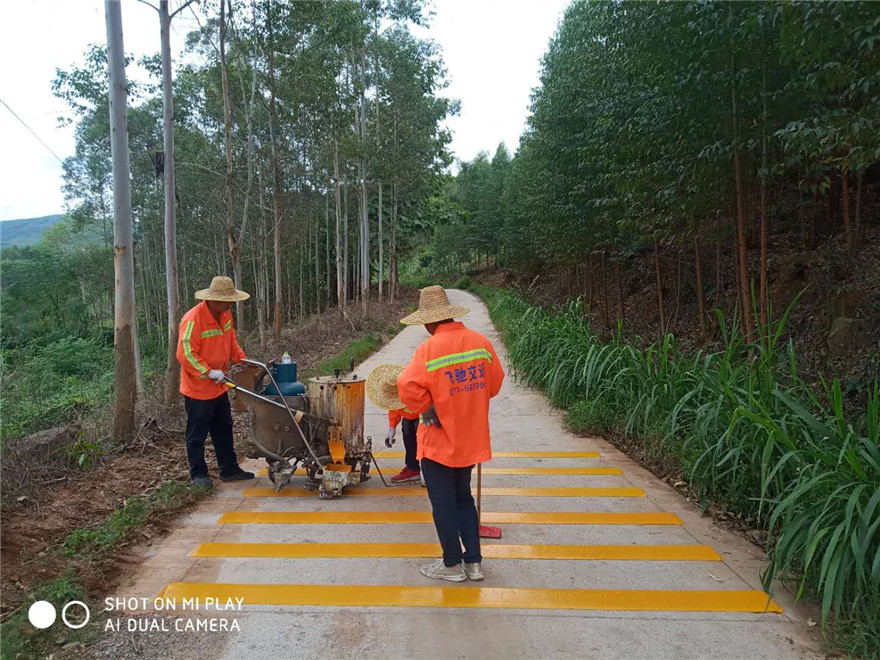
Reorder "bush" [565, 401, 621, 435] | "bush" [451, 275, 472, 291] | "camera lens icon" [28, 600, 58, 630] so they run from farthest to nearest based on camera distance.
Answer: "bush" [451, 275, 472, 291] < "bush" [565, 401, 621, 435] < "camera lens icon" [28, 600, 58, 630]

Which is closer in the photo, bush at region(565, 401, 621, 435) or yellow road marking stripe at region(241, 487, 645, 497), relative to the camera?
yellow road marking stripe at region(241, 487, 645, 497)

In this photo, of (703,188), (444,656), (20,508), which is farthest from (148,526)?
(703,188)

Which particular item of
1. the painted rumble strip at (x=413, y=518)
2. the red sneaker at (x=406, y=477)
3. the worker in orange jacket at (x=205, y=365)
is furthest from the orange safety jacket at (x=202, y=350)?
the red sneaker at (x=406, y=477)

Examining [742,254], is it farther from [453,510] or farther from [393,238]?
[393,238]

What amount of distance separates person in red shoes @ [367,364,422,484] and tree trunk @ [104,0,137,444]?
2.73 m

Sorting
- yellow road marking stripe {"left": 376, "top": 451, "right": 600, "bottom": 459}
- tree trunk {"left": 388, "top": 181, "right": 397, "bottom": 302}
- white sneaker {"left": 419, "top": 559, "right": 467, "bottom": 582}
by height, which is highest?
tree trunk {"left": 388, "top": 181, "right": 397, "bottom": 302}

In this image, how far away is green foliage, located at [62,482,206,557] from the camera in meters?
3.73

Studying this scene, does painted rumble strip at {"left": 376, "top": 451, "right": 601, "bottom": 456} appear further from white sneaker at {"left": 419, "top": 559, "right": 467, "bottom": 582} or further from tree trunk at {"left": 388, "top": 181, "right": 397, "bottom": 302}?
tree trunk at {"left": 388, "top": 181, "right": 397, "bottom": 302}

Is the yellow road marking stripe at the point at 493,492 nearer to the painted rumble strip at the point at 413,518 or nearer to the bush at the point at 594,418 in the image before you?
the painted rumble strip at the point at 413,518

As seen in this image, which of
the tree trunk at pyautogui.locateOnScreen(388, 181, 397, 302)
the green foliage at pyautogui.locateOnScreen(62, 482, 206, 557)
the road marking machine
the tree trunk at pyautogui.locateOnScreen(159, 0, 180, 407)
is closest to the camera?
the green foliage at pyautogui.locateOnScreen(62, 482, 206, 557)

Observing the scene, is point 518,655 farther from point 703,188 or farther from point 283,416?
point 703,188

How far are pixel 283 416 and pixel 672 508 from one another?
3.26m

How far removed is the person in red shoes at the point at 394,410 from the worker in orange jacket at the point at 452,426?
3.89 feet

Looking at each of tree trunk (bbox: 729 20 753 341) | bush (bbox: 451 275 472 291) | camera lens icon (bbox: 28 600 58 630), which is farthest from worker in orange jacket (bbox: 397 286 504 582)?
bush (bbox: 451 275 472 291)
